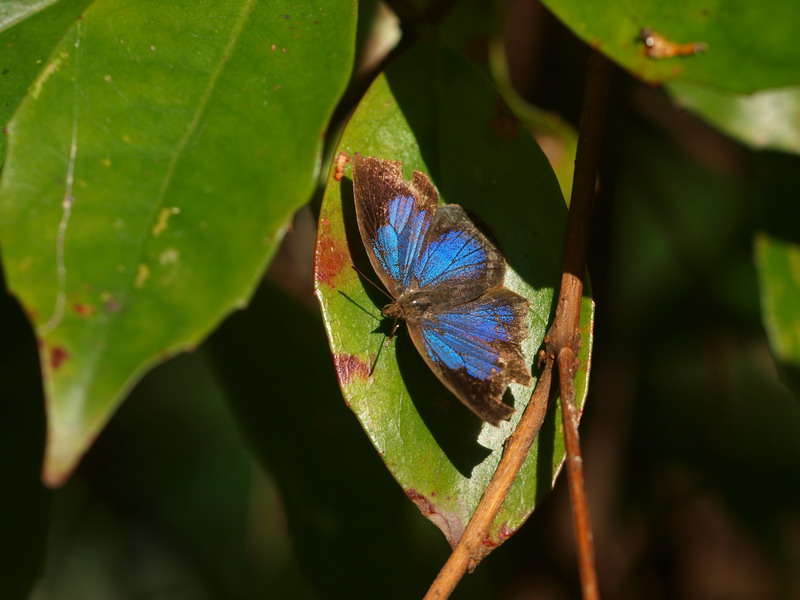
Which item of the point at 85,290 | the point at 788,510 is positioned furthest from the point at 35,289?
the point at 788,510

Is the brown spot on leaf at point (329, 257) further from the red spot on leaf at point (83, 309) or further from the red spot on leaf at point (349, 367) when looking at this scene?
the red spot on leaf at point (83, 309)

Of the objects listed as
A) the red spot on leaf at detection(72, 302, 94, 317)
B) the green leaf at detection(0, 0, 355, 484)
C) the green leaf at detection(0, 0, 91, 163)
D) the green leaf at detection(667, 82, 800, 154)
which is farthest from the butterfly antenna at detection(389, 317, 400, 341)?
the green leaf at detection(667, 82, 800, 154)

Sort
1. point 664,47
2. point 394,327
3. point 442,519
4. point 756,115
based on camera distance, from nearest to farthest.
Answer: point 664,47 < point 442,519 < point 394,327 < point 756,115

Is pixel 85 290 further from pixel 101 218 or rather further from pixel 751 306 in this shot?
pixel 751 306

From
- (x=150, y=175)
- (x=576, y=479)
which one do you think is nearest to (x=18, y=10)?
(x=150, y=175)

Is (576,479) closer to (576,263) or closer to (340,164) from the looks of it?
(576,263)

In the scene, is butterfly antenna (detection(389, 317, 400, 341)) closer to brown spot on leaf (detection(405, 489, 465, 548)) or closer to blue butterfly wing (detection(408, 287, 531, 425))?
blue butterfly wing (detection(408, 287, 531, 425))
